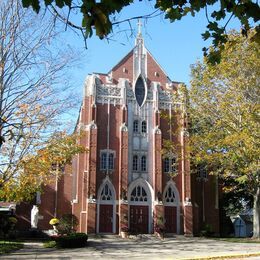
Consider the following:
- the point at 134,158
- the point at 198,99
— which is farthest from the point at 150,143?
the point at 198,99

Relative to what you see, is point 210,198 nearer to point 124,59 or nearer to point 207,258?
point 124,59

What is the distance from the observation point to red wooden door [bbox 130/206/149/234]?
38.0 meters

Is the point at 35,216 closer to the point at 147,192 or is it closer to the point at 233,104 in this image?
the point at 147,192

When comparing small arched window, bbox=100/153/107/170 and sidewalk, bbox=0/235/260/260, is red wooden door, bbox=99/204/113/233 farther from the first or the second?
sidewalk, bbox=0/235/260/260

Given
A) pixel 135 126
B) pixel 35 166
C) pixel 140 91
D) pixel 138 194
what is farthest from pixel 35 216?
pixel 140 91

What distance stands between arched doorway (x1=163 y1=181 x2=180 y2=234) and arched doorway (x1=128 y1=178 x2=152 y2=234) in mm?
1545

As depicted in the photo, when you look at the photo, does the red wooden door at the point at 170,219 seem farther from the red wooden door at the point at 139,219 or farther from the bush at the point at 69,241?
the bush at the point at 69,241

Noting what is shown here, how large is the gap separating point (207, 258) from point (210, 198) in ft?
80.4

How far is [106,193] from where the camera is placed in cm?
3822

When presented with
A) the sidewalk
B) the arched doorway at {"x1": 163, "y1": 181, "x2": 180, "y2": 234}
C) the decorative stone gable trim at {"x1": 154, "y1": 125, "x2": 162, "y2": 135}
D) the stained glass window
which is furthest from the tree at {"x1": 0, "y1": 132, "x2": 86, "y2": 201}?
the arched doorway at {"x1": 163, "y1": 181, "x2": 180, "y2": 234}

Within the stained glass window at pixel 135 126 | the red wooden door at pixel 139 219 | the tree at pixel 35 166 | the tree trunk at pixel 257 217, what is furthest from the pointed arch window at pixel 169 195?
the tree at pixel 35 166

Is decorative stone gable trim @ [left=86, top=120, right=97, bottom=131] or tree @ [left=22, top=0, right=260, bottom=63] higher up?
decorative stone gable trim @ [left=86, top=120, right=97, bottom=131]

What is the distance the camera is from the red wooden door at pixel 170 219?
38625 mm

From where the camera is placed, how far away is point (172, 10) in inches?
223
